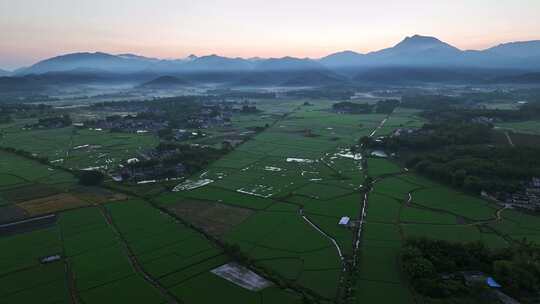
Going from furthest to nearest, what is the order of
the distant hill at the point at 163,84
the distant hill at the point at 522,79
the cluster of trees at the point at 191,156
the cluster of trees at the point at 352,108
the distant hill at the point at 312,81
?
1. the distant hill at the point at 163,84
2. the distant hill at the point at 312,81
3. the distant hill at the point at 522,79
4. the cluster of trees at the point at 352,108
5. the cluster of trees at the point at 191,156

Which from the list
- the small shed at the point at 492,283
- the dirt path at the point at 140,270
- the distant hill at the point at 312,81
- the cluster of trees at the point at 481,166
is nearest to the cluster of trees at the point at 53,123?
the dirt path at the point at 140,270

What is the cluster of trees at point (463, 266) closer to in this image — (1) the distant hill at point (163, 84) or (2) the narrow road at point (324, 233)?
(2) the narrow road at point (324, 233)

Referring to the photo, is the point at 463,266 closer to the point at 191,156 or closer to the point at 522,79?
the point at 191,156

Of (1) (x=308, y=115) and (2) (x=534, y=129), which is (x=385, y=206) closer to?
(2) (x=534, y=129)

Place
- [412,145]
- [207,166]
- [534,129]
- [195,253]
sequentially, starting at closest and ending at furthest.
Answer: [195,253]
[207,166]
[412,145]
[534,129]

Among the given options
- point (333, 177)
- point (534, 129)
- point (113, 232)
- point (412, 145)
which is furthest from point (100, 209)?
point (534, 129)

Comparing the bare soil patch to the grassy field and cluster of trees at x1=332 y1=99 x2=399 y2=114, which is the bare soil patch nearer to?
the grassy field

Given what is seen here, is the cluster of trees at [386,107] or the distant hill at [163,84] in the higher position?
the distant hill at [163,84]
